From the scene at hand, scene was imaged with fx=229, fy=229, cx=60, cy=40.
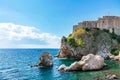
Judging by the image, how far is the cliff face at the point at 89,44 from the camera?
365 feet

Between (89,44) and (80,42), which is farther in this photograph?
(89,44)

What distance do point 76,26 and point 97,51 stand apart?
28.3 metres

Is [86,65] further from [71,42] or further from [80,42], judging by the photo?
[80,42]

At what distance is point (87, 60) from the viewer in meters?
64.6

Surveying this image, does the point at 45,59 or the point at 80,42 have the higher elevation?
the point at 80,42

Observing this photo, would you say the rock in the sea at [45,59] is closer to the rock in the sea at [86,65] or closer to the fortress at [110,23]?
the rock in the sea at [86,65]

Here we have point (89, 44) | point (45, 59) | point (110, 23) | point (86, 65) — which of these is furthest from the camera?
point (110, 23)

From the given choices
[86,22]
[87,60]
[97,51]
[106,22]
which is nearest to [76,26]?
[86,22]

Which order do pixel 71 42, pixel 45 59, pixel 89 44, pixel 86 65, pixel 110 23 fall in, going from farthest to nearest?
pixel 110 23
pixel 89 44
pixel 71 42
pixel 45 59
pixel 86 65

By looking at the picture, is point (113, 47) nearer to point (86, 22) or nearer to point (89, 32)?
point (89, 32)

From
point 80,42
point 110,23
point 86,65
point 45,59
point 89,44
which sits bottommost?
point 86,65

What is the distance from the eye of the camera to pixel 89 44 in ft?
372

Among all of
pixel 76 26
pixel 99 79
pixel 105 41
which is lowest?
pixel 99 79

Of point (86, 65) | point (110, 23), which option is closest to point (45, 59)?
Answer: point (86, 65)
